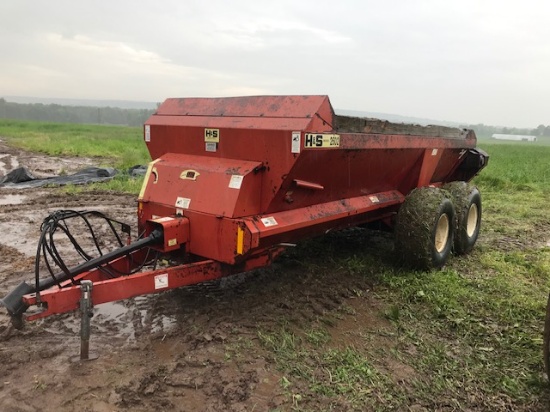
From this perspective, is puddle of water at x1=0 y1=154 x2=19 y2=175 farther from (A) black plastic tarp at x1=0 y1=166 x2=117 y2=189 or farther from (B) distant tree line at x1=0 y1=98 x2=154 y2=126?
Answer: (B) distant tree line at x1=0 y1=98 x2=154 y2=126

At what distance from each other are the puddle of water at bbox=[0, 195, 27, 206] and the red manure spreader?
455 cm

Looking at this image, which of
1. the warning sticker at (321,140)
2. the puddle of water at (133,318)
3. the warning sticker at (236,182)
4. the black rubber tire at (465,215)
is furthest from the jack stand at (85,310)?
the black rubber tire at (465,215)

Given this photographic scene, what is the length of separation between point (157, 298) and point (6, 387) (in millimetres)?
1554

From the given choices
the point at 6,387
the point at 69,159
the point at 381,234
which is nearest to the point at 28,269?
the point at 6,387

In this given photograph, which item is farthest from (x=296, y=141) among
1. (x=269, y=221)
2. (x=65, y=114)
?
(x=65, y=114)

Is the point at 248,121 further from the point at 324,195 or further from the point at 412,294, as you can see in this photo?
the point at 412,294

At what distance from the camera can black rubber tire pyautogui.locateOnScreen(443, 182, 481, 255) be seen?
19.0 ft

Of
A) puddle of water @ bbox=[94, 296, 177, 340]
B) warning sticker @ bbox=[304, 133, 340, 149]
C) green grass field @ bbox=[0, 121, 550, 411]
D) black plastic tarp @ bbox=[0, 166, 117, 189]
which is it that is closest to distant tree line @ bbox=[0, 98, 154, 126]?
black plastic tarp @ bbox=[0, 166, 117, 189]

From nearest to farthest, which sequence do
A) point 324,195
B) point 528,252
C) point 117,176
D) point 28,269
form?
1. point 324,195
2. point 28,269
3. point 528,252
4. point 117,176

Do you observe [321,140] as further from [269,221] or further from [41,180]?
[41,180]

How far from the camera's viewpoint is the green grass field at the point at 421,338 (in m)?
2.93

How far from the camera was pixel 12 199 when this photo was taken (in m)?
9.05

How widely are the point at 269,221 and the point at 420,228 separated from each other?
1.91 meters

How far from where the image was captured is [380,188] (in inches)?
203
